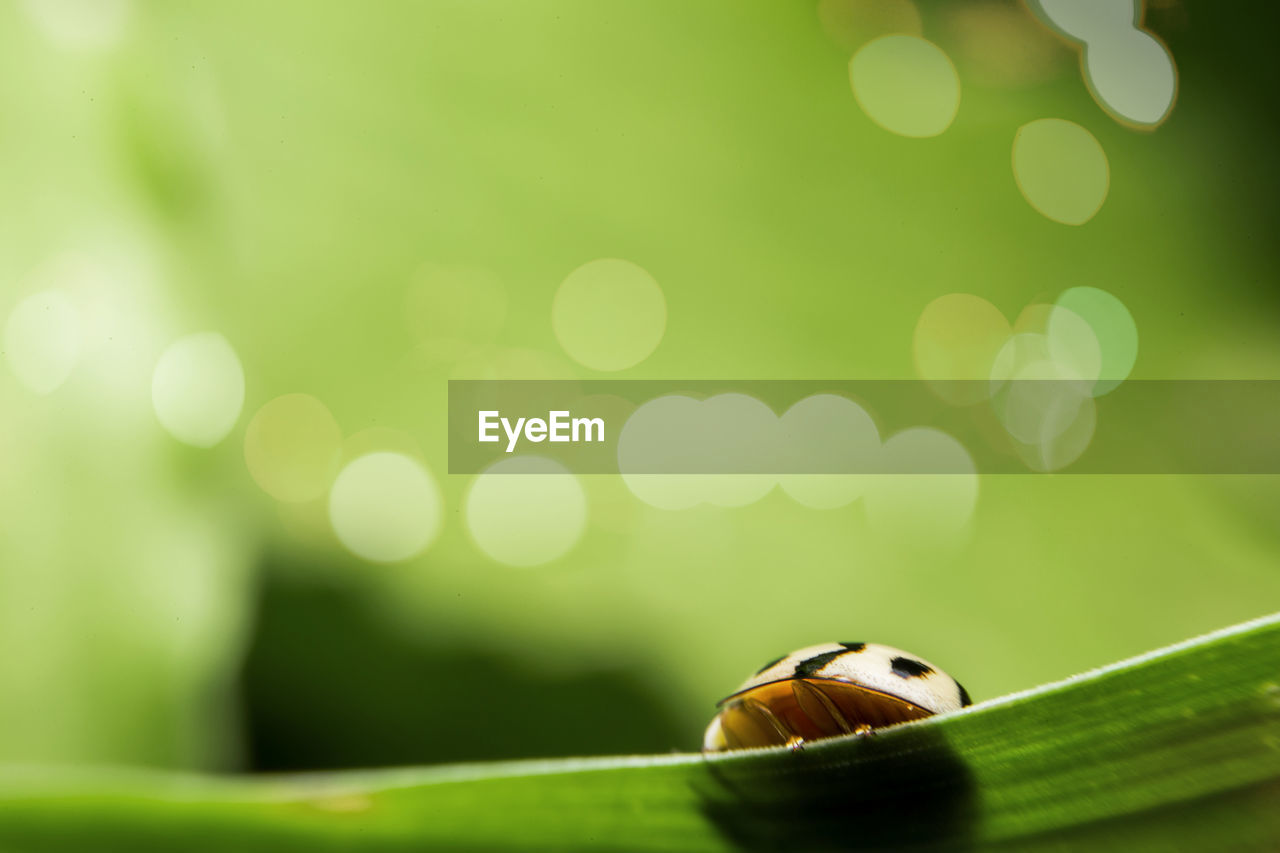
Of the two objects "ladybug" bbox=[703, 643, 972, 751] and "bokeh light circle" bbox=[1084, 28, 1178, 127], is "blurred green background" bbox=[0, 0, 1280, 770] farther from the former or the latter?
"ladybug" bbox=[703, 643, 972, 751]

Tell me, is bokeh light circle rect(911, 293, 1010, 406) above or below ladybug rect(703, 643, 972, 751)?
above

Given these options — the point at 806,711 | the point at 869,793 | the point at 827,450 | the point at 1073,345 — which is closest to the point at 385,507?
the point at 827,450

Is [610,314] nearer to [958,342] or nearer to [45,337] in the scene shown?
[958,342]

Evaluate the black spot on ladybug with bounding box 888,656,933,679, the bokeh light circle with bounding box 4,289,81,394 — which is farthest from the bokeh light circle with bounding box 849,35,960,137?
the bokeh light circle with bounding box 4,289,81,394

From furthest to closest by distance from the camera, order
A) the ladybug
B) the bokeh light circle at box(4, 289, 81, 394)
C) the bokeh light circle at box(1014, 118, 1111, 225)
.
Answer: the bokeh light circle at box(1014, 118, 1111, 225)
the bokeh light circle at box(4, 289, 81, 394)
the ladybug

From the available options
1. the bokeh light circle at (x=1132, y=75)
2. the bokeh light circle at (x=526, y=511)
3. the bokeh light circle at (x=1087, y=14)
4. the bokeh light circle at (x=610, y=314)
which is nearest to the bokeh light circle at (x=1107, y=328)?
the bokeh light circle at (x=1132, y=75)

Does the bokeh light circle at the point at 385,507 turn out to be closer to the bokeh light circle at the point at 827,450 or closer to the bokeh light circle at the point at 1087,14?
the bokeh light circle at the point at 827,450

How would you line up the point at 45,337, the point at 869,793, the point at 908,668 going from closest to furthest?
the point at 869,793 → the point at 908,668 → the point at 45,337
